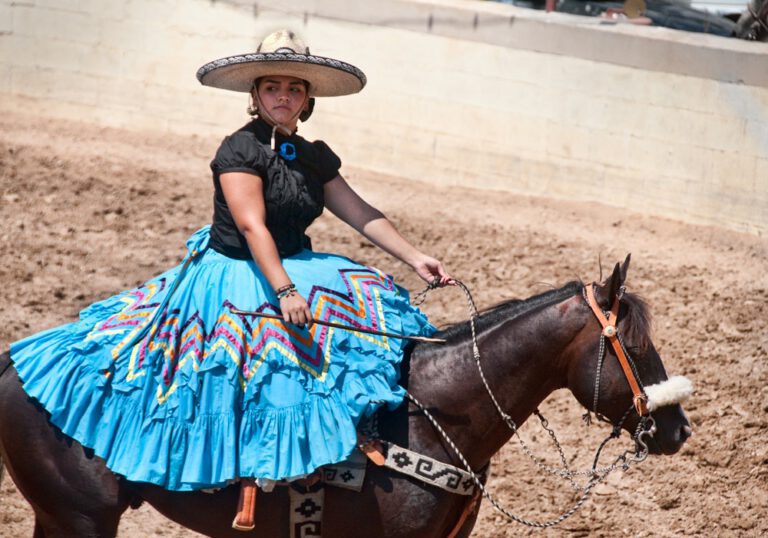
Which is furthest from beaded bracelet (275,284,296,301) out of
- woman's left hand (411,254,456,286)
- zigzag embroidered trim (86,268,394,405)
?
woman's left hand (411,254,456,286)

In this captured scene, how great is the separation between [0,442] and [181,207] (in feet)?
14.8

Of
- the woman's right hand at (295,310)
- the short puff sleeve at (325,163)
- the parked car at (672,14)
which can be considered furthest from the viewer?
the parked car at (672,14)

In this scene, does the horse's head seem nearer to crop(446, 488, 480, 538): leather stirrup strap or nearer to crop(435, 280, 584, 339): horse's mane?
crop(435, 280, 584, 339): horse's mane

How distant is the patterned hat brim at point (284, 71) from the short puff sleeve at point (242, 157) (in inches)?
11.7

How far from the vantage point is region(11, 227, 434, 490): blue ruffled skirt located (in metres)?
3.93

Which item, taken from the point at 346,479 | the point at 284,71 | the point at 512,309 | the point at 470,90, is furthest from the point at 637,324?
the point at 470,90

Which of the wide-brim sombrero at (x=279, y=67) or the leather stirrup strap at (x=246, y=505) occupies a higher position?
the wide-brim sombrero at (x=279, y=67)

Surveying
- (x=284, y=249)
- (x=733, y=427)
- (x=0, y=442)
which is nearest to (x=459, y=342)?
(x=284, y=249)

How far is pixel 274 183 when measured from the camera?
4.19m

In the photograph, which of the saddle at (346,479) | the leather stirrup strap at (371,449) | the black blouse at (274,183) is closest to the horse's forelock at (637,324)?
the saddle at (346,479)

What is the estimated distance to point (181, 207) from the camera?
8719mm

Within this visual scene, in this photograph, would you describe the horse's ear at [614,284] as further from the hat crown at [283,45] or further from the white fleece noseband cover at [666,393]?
the hat crown at [283,45]

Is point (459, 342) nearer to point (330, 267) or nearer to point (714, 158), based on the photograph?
point (330, 267)

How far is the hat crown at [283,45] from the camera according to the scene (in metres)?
4.24
